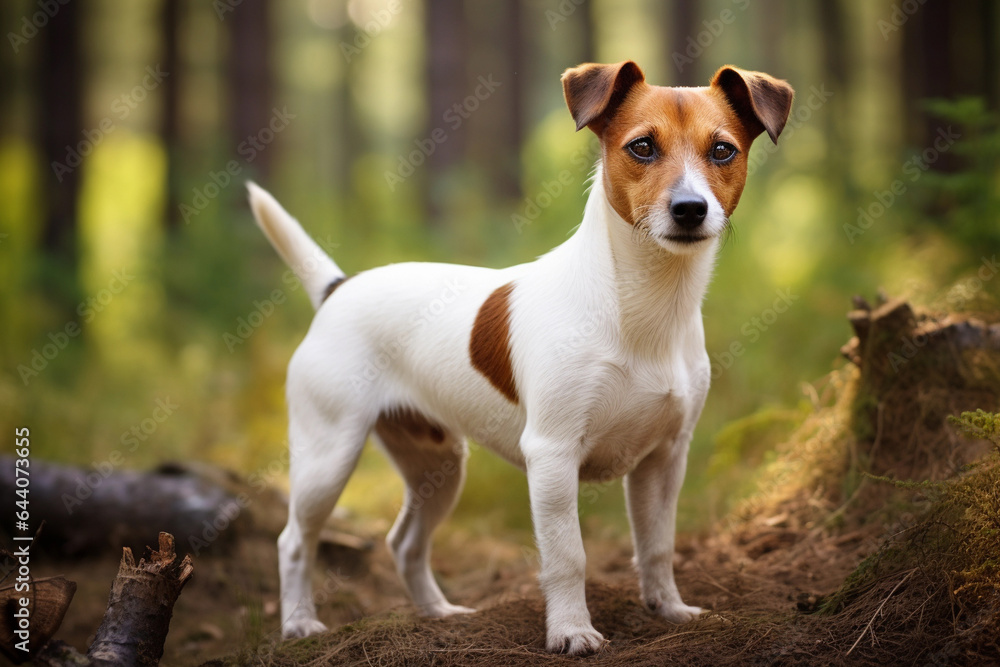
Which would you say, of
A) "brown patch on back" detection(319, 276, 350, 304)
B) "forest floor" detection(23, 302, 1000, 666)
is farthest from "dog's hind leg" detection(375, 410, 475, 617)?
"brown patch on back" detection(319, 276, 350, 304)

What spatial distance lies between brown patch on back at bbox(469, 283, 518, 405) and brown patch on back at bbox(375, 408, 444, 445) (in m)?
0.59

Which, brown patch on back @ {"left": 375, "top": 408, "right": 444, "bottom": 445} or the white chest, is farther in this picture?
brown patch on back @ {"left": 375, "top": 408, "right": 444, "bottom": 445}

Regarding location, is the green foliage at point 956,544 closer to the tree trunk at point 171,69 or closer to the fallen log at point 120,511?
the fallen log at point 120,511

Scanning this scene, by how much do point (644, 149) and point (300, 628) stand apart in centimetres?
288

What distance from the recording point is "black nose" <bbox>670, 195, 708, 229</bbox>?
2.95 metres

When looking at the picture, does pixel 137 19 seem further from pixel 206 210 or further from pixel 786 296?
pixel 786 296

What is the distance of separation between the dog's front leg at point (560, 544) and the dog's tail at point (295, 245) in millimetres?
1926

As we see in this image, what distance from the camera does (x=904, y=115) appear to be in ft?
43.0

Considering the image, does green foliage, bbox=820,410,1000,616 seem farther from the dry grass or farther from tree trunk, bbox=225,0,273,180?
tree trunk, bbox=225,0,273,180

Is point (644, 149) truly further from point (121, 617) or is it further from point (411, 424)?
point (121, 617)

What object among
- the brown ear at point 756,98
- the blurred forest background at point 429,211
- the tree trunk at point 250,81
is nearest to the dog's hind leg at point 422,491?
the blurred forest background at point 429,211

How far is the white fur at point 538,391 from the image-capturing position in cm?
328

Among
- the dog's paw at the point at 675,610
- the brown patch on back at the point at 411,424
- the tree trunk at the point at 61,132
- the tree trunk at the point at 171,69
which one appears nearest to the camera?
the dog's paw at the point at 675,610

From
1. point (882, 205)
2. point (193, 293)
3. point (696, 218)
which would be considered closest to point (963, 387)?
point (696, 218)
